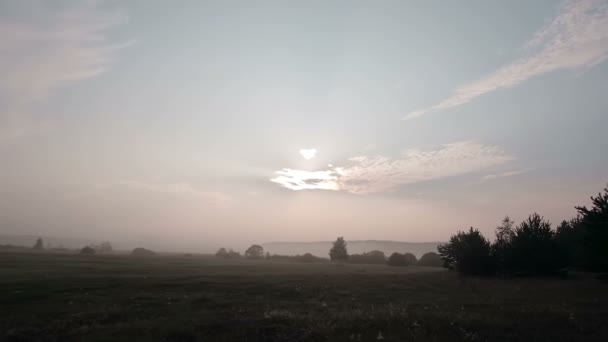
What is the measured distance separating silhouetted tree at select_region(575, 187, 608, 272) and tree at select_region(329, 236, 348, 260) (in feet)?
297

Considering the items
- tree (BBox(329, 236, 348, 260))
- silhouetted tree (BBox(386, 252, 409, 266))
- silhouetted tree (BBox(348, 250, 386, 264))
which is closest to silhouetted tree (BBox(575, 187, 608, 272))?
silhouetted tree (BBox(386, 252, 409, 266))

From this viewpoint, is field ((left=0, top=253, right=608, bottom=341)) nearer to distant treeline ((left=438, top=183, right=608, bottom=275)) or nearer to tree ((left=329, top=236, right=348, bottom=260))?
distant treeline ((left=438, top=183, right=608, bottom=275))

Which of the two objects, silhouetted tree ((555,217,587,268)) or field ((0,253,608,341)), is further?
silhouetted tree ((555,217,587,268))

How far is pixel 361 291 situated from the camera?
3266 centimetres

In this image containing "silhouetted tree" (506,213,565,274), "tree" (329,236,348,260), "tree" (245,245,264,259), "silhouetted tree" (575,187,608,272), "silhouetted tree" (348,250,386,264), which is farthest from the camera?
"tree" (245,245,264,259)

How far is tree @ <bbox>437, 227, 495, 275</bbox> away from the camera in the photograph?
153ft

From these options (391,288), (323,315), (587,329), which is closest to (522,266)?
(391,288)

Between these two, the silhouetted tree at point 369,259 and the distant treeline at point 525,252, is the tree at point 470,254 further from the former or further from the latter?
the silhouetted tree at point 369,259

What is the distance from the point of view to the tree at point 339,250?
124 m

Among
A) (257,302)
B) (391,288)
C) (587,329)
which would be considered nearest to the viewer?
(587,329)

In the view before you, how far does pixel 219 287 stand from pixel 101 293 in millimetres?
10608

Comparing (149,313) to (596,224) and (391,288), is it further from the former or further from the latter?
(596,224)

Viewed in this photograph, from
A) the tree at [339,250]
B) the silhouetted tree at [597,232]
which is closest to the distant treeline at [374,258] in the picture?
the tree at [339,250]

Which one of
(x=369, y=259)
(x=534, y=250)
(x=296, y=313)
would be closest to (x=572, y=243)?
(x=534, y=250)
